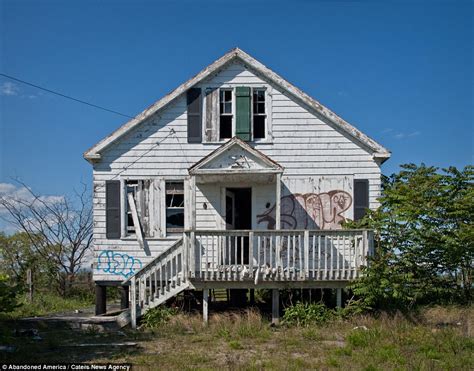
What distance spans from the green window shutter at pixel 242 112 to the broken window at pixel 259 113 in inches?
9.6

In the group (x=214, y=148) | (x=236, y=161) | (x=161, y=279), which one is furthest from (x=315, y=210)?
(x=161, y=279)

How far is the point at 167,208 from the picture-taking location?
540 inches

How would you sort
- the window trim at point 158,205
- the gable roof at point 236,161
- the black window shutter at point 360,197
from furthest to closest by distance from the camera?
1. the window trim at point 158,205
2. the black window shutter at point 360,197
3. the gable roof at point 236,161

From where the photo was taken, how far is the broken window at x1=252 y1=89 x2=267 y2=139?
13.9 meters

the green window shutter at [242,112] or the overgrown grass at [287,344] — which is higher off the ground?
the green window shutter at [242,112]

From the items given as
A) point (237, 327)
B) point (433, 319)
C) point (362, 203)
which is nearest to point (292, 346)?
point (237, 327)

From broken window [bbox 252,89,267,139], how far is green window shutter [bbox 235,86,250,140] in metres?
0.24

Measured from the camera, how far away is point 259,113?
13883 mm

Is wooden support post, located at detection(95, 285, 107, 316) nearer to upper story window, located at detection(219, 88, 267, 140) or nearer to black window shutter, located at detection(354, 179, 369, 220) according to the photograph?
upper story window, located at detection(219, 88, 267, 140)

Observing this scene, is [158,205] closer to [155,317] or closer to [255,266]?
[155,317]

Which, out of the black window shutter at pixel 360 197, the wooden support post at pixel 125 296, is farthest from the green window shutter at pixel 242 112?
the wooden support post at pixel 125 296

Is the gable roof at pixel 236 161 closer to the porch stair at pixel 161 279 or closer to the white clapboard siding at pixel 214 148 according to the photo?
the white clapboard siding at pixel 214 148

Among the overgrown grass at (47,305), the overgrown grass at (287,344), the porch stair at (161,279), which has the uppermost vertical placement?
the porch stair at (161,279)

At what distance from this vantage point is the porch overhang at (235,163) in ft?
41.0
